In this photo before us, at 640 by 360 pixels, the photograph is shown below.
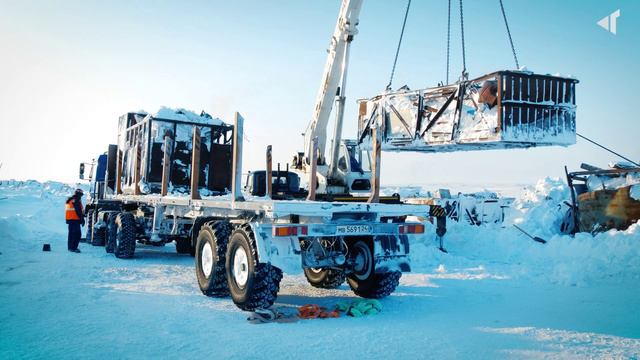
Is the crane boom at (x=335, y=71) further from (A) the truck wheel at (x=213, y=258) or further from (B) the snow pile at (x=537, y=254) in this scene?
(B) the snow pile at (x=537, y=254)

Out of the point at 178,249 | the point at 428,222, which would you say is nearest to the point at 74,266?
the point at 178,249

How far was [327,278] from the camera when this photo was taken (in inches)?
316

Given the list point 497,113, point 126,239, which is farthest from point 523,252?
point 126,239

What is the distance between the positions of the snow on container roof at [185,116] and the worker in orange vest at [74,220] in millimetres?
3056

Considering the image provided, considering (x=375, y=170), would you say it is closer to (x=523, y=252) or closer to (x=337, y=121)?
(x=337, y=121)

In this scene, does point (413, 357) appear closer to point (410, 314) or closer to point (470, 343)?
point (470, 343)

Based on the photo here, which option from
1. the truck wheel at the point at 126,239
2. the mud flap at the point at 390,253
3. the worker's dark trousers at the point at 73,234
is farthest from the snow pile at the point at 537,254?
the worker's dark trousers at the point at 73,234

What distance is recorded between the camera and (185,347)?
4691 mm

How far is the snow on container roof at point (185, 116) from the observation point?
12.1 m

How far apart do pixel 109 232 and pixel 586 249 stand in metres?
11.5

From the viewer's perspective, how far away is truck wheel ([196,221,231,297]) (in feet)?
22.6

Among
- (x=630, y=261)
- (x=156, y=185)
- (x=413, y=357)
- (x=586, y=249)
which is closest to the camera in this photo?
(x=413, y=357)

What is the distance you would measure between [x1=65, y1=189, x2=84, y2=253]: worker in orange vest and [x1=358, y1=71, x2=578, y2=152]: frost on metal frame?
846 centimetres

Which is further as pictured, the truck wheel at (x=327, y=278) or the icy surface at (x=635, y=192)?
the icy surface at (x=635, y=192)
